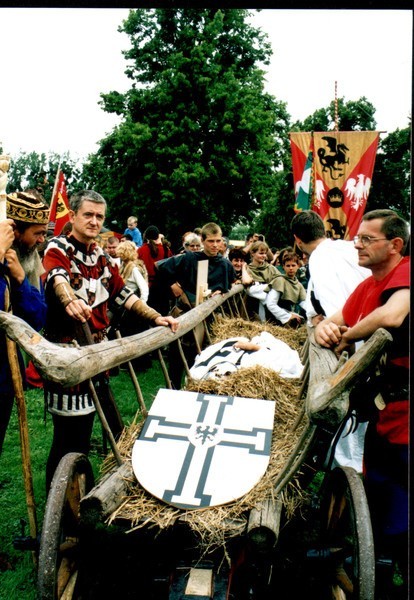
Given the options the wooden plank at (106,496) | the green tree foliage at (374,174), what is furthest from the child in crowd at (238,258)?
the green tree foliage at (374,174)

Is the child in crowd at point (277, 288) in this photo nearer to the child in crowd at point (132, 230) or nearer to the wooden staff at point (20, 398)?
the wooden staff at point (20, 398)

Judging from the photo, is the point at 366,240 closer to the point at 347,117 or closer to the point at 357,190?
the point at 357,190

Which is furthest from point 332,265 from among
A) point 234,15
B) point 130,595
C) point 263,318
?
point 234,15

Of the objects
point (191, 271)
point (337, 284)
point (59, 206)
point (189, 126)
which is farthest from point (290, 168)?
point (337, 284)

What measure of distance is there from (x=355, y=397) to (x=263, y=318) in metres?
5.11

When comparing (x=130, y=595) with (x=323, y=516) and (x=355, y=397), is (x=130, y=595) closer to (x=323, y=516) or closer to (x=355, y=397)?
(x=323, y=516)

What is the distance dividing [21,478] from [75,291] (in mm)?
1861

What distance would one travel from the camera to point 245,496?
8.05 ft

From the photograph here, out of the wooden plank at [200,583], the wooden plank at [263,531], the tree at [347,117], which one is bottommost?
the wooden plank at [200,583]

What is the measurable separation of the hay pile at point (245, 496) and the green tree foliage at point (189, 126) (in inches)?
733

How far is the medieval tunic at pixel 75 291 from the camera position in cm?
318

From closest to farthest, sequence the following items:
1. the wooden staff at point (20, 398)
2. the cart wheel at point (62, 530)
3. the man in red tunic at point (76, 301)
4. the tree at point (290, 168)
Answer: the cart wheel at point (62, 530)
the wooden staff at point (20, 398)
the man in red tunic at point (76, 301)
the tree at point (290, 168)

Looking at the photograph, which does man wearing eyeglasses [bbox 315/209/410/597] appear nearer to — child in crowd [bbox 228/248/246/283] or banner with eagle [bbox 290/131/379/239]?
banner with eagle [bbox 290/131/379/239]

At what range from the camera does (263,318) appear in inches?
293
